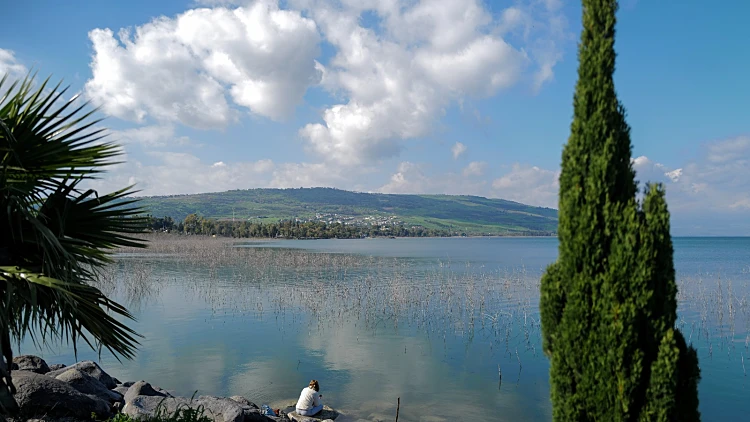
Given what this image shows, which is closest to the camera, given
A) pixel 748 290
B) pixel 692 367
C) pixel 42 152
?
pixel 692 367

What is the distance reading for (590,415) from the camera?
5559 millimetres

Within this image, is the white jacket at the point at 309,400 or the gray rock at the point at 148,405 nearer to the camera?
the gray rock at the point at 148,405

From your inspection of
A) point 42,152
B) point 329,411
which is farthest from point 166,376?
point 42,152

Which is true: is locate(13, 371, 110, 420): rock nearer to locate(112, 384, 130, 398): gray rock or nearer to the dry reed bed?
locate(112, 384, 130, 398): gray rock

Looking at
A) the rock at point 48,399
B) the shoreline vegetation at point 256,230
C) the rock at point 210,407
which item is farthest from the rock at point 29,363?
the shoreline vegetation at point 256,230

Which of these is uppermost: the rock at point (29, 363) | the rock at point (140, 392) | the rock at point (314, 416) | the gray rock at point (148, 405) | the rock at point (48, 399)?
the rock at point (48, 399)

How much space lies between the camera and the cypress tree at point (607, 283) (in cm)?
530

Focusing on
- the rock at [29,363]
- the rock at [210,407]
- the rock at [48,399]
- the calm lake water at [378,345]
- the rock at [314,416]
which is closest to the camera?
the rock at [48,399]

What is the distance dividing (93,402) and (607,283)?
8532 mm

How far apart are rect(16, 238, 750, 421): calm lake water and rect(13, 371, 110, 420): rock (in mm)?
5947

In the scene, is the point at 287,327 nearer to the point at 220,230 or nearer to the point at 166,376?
the point at 166,376

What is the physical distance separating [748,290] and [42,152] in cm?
3886

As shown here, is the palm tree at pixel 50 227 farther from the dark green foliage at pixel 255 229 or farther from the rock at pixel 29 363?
the dark green foliage at pixel 255 229

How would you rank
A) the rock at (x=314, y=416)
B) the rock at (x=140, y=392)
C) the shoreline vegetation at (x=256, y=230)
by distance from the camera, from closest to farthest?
1. the rock at (x=140, y=392)
2. the rock at (x=314, y=416)
3. the shoreline vegetation at (x=256, y=230)
